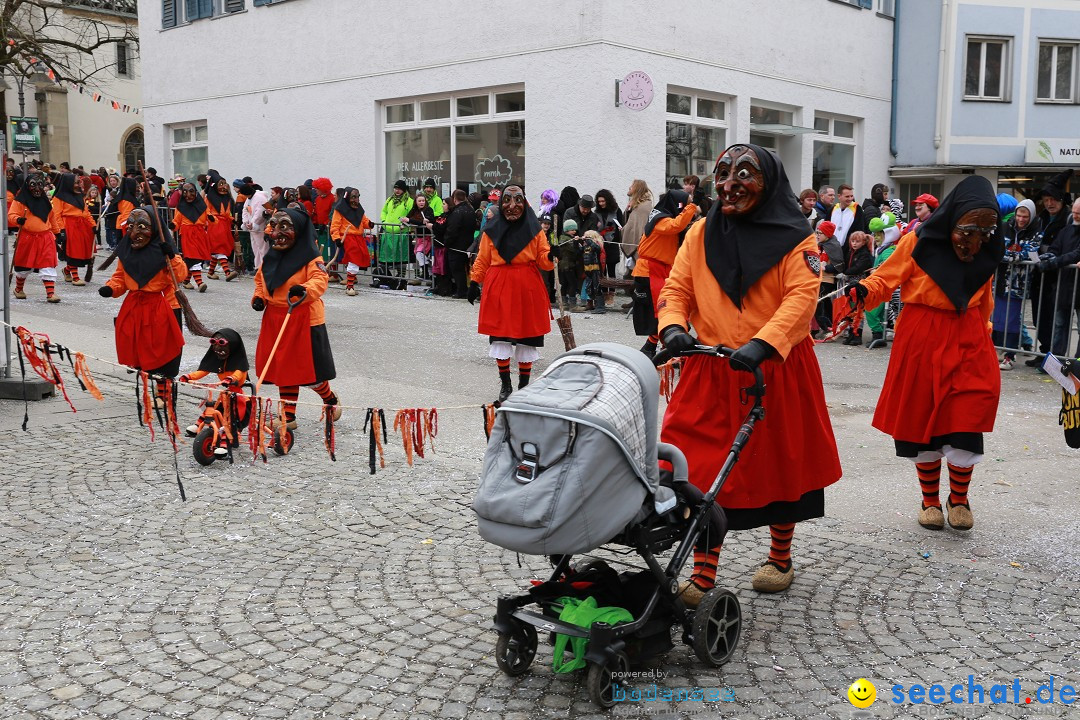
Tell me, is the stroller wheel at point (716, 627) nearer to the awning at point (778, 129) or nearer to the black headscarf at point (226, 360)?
the black headscarf at point (226, 360)

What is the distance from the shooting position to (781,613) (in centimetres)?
470

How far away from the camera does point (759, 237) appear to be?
4.53 metres

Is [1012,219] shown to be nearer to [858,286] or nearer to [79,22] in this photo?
[858,286]

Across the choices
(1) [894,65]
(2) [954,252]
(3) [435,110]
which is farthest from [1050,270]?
(1) [894,65]

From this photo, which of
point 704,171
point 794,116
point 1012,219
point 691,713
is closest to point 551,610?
point 691,713

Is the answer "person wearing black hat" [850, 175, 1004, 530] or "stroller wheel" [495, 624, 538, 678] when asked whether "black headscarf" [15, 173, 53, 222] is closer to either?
"person wearing black hat" [850, 175, 1004, 530]

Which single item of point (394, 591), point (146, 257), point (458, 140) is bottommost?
point (394, 591)

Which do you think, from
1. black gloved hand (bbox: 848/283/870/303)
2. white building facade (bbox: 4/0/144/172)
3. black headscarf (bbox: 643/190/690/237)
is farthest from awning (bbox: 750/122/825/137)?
white building facade (bbox: 4/0/144/172)

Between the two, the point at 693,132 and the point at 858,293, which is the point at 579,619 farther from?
the point at 693,132

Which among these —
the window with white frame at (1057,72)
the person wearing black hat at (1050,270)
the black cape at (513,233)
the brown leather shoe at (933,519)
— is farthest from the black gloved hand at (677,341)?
the window with white frame at (1057,72)

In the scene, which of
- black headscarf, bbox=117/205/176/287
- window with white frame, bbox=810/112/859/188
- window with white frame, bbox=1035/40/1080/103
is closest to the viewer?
black headscarf, bbox=117/205/176/287

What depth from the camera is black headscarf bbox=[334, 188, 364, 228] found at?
17.9 metres

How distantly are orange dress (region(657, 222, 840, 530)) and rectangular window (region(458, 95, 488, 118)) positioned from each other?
1449 centimetres

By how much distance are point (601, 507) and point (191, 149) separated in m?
23.8
